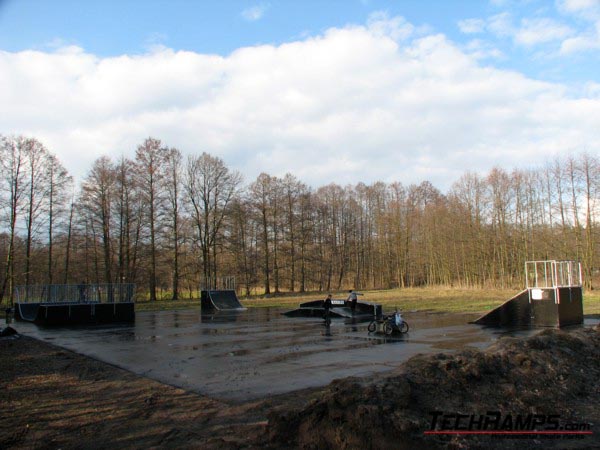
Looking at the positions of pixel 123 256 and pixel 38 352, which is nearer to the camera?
pixel 38 352

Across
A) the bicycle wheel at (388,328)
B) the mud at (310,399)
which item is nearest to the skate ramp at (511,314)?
the bicycle wheel at (388,328)

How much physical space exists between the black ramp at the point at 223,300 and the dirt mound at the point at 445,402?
88.1 feet

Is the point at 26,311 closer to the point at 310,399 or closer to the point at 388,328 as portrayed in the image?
the point at 388,328

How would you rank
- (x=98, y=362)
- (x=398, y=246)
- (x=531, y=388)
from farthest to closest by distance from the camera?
(x=398, y=246) < (x=98, y=362) < (x=531, y=388)

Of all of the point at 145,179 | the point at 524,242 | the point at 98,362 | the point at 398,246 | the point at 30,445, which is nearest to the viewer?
the point at 30,445

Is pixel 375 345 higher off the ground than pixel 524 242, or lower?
lower

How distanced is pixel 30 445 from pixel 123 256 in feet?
139

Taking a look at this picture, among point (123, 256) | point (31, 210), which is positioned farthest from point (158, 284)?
point (31, 210)

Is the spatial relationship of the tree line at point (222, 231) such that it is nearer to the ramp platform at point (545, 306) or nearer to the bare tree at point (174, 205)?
the bare tree at point (174, 205)

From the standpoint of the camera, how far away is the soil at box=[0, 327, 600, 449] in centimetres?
504

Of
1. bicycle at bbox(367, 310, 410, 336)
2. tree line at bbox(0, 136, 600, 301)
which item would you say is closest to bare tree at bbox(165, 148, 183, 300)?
tree line at bbox(0, 136, 600, 301)

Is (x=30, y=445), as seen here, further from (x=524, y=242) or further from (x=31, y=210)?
(x=524, y=242)

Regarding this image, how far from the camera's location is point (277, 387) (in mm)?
8414

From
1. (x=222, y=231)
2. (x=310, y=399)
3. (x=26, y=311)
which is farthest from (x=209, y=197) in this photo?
(x=310, y=399)
